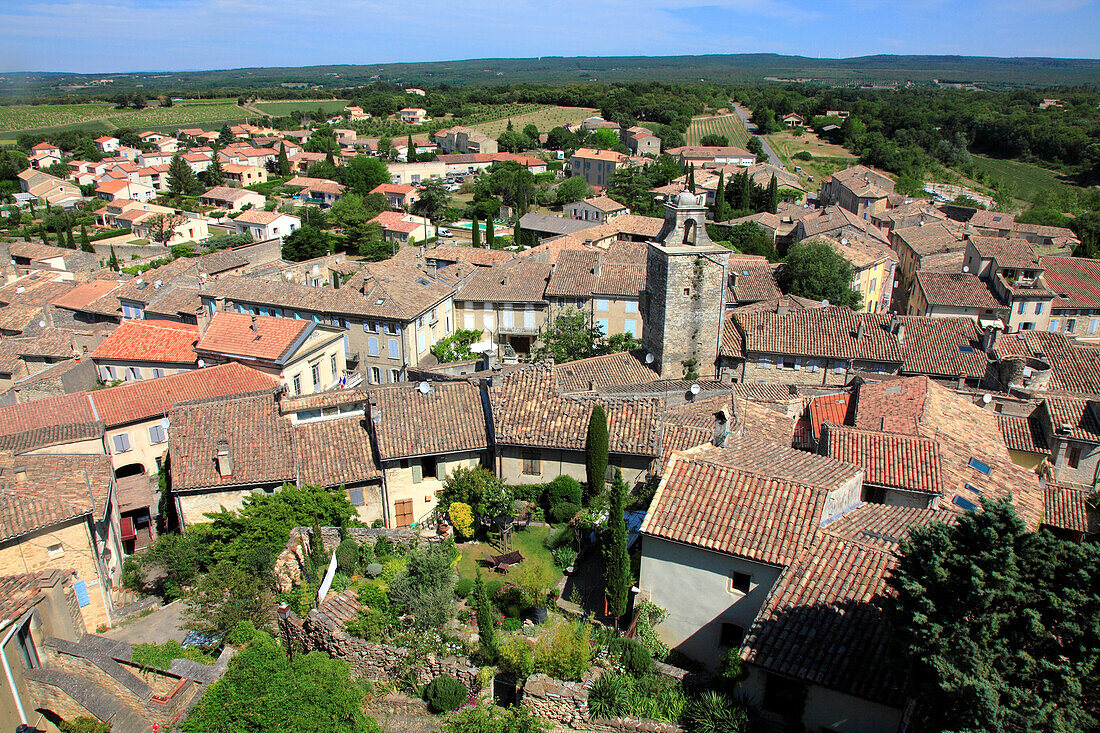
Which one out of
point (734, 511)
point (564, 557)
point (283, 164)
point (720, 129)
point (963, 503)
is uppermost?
point (720, 129)

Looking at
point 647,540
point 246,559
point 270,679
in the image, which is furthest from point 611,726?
point 246,559

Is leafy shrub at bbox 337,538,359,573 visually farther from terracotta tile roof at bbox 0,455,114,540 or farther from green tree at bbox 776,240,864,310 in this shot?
green tree at bbox 776,240,864,310

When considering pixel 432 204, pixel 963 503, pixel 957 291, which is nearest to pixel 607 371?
pixel 963 503

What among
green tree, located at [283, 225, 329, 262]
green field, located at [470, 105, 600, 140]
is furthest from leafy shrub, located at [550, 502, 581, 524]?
green field, located at [470, 105, 600, 140]

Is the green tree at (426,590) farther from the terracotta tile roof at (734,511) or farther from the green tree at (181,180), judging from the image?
the green tree at (181,180)

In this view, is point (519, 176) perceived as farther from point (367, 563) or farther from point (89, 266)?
point (367, 563)

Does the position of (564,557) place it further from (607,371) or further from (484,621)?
(607,371)
